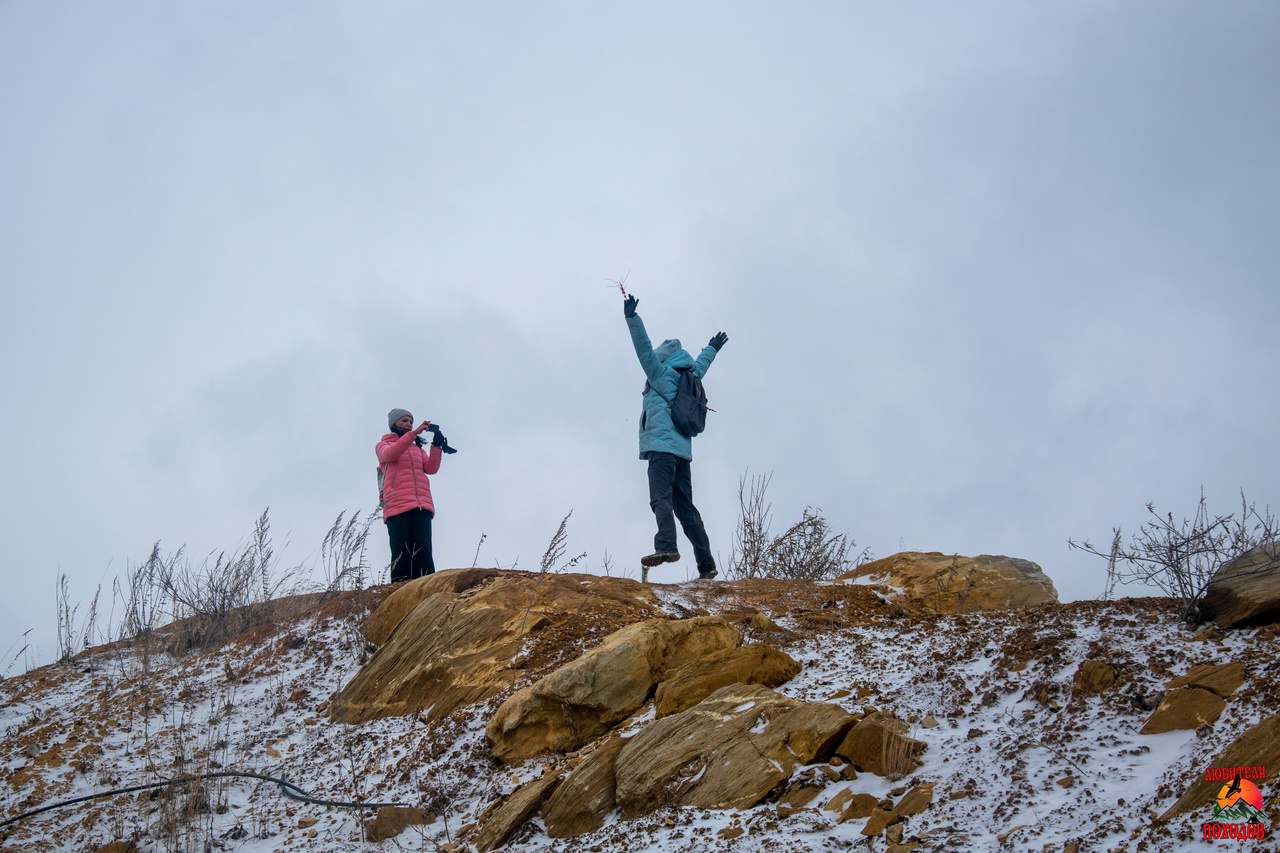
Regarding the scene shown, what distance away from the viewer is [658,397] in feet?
24.7

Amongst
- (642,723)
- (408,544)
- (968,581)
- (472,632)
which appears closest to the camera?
(642,723)

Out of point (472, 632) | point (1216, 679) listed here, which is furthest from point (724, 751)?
point (472, 632)

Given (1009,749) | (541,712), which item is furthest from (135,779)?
(1009,749)

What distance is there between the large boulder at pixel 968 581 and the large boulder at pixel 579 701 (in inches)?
112

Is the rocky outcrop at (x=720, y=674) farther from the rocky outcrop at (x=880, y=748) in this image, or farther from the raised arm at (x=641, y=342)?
the raised arm at (x=641, y=342)

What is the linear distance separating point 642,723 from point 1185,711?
2.30m

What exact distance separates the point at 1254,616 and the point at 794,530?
16.0ft

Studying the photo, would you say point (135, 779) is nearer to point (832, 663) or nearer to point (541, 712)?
point (541, 712)

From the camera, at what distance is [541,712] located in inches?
175

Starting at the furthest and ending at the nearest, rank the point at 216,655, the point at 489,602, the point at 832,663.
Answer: the point at 216,655
the point at 489,602
the point at 832,663

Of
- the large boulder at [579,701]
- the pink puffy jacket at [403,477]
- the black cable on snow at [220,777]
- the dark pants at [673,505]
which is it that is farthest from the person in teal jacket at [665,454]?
the black cable on snow at [220,777]

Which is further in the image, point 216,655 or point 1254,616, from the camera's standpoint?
point 216,655

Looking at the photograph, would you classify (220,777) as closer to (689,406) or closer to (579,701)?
(579,701)

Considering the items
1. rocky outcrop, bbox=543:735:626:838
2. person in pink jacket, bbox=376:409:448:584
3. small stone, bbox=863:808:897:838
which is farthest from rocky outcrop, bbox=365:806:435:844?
person in pink jacket, bbox=376:409:448:584
